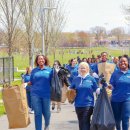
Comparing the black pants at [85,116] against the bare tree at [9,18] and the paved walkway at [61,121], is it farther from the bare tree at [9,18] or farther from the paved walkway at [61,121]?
the bare tree at [9,18]

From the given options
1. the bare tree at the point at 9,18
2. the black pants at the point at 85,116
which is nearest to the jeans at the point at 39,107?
the black pants at the point at 85,116

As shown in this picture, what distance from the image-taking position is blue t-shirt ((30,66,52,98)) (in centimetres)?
973

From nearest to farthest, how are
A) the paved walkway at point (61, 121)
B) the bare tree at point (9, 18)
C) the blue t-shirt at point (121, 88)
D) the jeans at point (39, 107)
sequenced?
the blue t-shirt at point (121, 88) < the jeans at point (39, 107) < the paved walkway at point (61, 121) < the bare tree at point (9, 18)

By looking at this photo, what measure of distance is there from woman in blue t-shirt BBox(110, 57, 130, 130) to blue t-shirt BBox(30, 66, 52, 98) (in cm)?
137

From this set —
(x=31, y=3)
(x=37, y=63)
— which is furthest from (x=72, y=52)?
(x=37, y=63)

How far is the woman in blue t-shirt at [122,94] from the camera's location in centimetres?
898

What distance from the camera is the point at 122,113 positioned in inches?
356

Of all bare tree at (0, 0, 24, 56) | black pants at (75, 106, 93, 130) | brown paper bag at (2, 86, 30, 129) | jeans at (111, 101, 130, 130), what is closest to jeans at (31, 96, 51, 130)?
brown paper bag at (2, 86, 30, 129)

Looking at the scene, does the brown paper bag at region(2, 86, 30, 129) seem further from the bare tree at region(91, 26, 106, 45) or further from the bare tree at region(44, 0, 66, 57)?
the bare tree at region(91, 26, 106, 45)

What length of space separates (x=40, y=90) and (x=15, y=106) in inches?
23.3

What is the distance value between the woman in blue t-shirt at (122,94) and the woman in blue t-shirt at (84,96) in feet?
1.44

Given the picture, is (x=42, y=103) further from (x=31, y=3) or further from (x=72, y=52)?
(x=72, y=52)

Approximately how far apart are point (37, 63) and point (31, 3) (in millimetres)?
20129

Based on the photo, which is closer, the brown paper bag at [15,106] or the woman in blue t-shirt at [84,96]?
the woman in blue t-shirt at [84,96]
